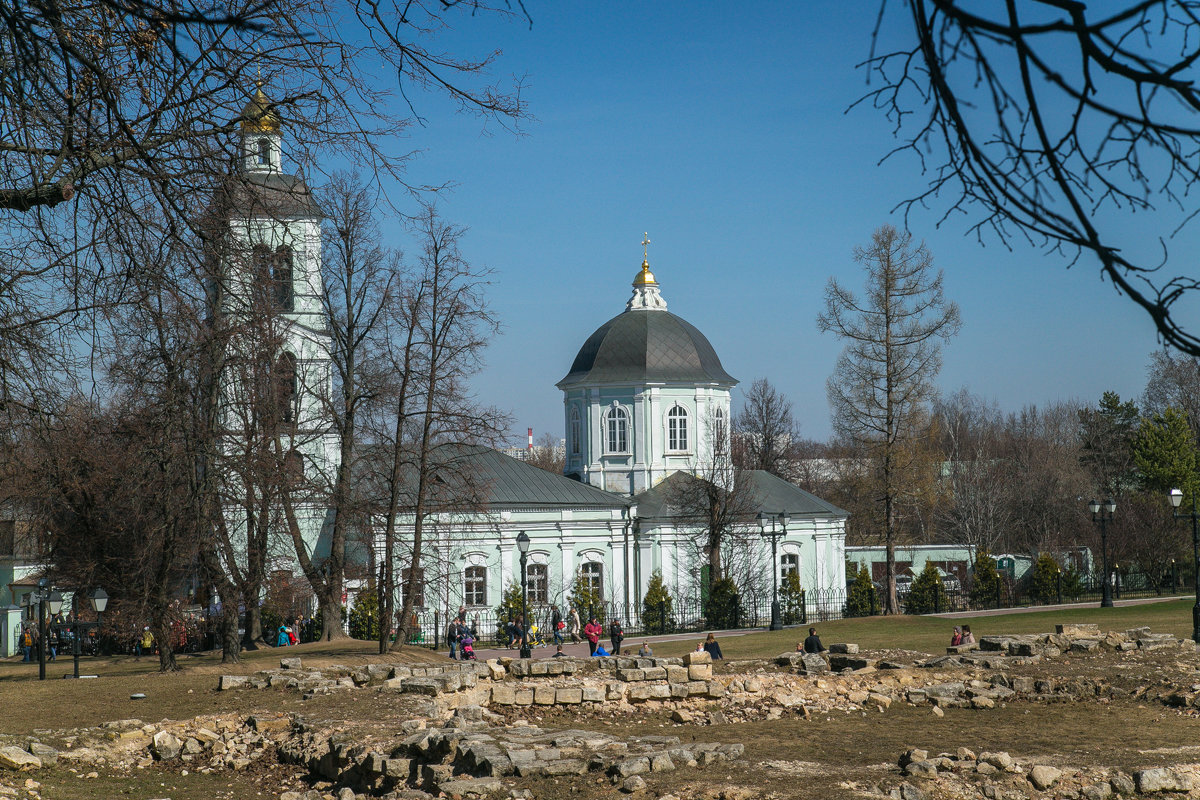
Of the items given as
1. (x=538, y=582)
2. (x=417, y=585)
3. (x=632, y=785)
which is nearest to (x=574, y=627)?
(x=538, y=582)

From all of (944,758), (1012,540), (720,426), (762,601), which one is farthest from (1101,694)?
(1012,540)

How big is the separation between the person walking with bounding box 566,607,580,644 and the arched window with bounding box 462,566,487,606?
10.4 ft

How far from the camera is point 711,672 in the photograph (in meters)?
17.7

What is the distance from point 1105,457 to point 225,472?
55169mm

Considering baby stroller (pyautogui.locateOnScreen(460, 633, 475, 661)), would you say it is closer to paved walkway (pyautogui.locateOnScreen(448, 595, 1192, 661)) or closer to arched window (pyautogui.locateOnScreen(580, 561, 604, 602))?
paved walkway (pyautogui.locateOnScreen(448, 595, 1192, 661))

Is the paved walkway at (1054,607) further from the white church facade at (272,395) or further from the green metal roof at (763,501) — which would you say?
the white church facade at (272,395)

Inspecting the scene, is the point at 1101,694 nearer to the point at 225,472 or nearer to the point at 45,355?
the point at 45,355

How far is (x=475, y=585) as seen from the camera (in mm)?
36438

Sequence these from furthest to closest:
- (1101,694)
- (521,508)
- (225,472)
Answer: (521,508), (225,472), (1101,694)

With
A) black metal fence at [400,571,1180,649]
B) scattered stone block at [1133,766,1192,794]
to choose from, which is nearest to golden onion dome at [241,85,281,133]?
scattered stone block at [1133,766,1192,794]

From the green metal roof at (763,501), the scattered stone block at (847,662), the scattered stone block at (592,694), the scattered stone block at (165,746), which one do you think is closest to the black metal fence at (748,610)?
the green metal roof at (763,501)

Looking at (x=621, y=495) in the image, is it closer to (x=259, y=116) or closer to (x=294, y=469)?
(x=294, y=469)

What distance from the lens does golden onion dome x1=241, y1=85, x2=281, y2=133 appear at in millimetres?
6387

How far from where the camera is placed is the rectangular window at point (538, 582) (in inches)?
1478
